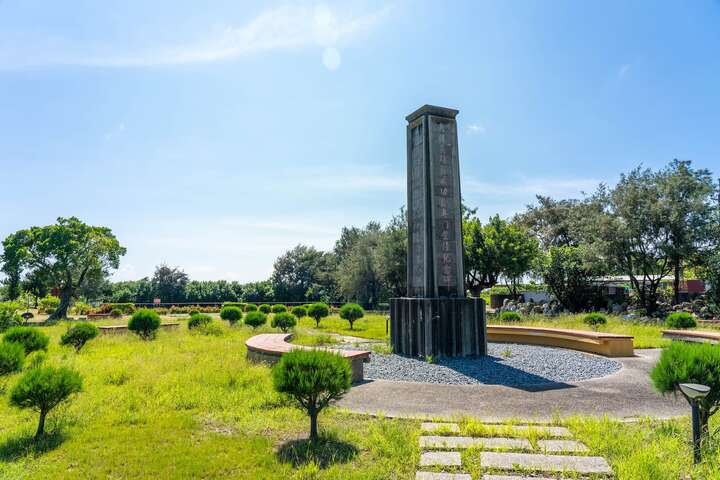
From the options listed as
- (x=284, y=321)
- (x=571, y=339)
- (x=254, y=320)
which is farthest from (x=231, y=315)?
(x=571, y=339)

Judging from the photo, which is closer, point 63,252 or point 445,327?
point 445,327

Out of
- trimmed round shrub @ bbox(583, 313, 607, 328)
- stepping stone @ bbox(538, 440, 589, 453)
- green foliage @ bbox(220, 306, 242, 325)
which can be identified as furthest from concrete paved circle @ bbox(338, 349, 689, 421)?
green foliage @ bbox(220, 306, 242, 325)

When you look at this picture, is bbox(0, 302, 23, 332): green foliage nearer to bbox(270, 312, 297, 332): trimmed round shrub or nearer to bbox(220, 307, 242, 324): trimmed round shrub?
bbox(220, 307, 242, 324): trimmed round shrub

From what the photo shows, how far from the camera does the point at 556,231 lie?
40.6 meters

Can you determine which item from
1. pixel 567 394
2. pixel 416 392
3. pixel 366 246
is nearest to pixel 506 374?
pixel 567 394

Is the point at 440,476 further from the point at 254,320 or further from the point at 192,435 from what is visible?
the point at 254,320

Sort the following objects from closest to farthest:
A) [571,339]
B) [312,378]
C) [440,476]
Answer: [440,476] < [312,378] < [571,339]

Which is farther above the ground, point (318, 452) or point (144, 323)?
point (144, 323)

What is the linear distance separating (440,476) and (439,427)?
1.24 metres

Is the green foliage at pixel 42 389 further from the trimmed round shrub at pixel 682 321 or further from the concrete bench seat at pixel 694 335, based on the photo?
the trimmed round shrub at pixel 682 321

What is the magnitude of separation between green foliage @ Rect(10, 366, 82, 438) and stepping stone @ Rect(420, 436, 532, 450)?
4.47 metres

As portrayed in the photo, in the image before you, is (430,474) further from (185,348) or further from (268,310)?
(268,310)

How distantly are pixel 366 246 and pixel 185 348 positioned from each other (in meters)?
30.7

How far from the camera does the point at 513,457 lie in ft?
13.6
